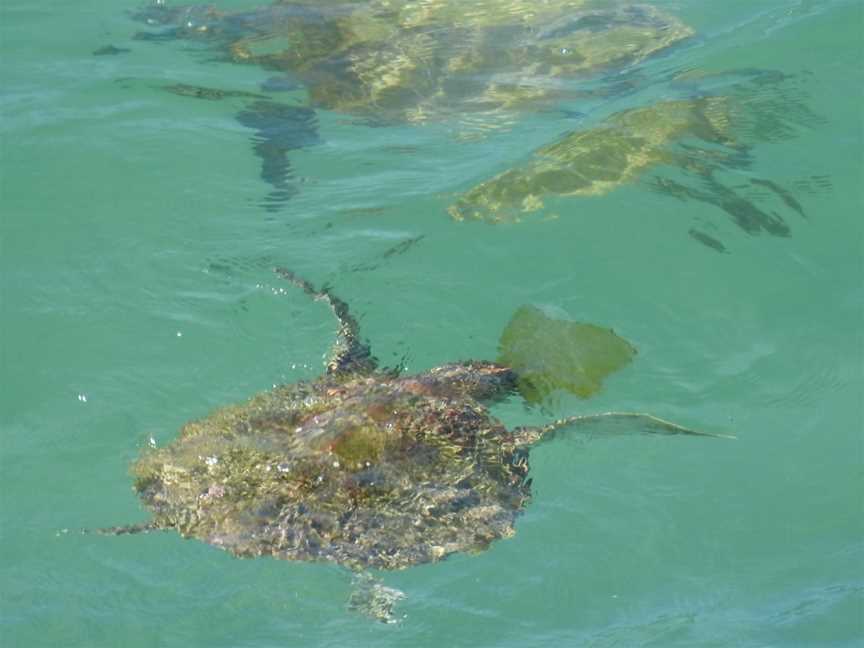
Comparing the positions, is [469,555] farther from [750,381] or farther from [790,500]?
[750,381]

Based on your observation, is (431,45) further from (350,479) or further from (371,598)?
(371,598)

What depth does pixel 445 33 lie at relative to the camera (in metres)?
7.82

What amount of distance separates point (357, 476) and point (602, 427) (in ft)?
3.31

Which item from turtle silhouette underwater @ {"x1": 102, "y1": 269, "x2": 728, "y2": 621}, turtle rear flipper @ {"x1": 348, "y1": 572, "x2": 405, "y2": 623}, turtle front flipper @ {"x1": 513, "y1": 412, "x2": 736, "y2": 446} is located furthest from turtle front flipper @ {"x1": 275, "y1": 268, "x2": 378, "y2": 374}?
turtle rear flipper @ {"x1": 348, "y1": 572, "x2": 405, "y2": 623}

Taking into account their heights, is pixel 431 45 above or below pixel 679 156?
above

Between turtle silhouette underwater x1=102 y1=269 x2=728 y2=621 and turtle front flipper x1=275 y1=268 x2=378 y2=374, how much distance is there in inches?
15.5

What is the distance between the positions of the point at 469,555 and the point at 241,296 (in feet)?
6.75

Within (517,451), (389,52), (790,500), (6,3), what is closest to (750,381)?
(790,500)

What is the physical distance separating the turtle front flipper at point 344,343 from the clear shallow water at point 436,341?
0.09 meters

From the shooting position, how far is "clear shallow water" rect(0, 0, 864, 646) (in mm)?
3955

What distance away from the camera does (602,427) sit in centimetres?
411

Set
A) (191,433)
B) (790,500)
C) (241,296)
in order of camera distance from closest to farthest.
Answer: (191,433) → (790,500) → (241,296)

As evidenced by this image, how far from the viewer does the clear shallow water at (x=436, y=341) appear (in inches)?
156

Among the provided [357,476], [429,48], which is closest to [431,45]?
[429,48]
